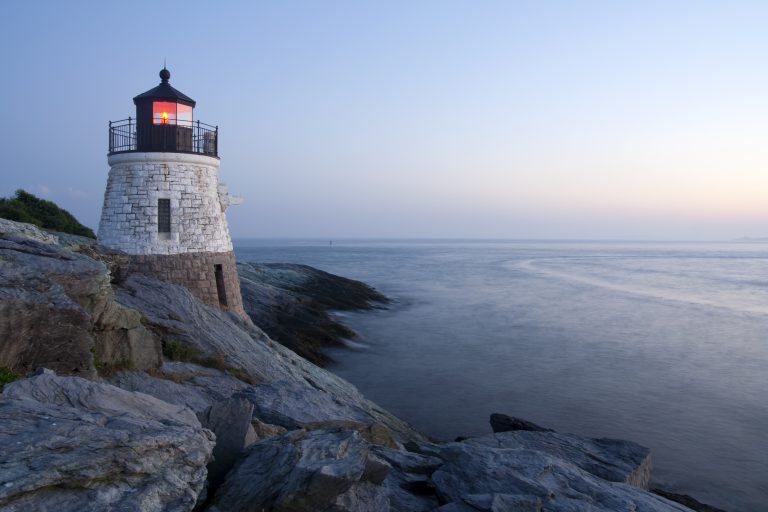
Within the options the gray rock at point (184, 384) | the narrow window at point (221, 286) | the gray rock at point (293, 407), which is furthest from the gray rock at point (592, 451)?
the narrow window at point (221, 286)

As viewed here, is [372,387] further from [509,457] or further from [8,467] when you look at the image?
[8,467]

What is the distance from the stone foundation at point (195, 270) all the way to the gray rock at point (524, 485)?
9925mm

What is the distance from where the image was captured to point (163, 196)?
14.7m

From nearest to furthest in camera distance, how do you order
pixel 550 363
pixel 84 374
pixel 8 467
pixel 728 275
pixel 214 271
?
pixel 8 467 → pixel 84 374 → pixel 214 271 → pixel 550 363 → pixel 728 275

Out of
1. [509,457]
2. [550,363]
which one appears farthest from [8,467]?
[550,363]

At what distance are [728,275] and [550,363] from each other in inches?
2353

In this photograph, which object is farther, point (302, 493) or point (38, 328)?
point (38, 328)

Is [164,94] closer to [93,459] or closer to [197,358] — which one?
[197,358]

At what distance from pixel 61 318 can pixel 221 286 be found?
318 inches

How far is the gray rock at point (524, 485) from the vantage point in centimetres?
590

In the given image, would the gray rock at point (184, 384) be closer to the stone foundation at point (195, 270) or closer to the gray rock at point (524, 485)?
the stone foundation at point (195, 270)

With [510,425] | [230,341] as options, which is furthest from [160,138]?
[510,425]

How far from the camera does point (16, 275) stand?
7707 mm

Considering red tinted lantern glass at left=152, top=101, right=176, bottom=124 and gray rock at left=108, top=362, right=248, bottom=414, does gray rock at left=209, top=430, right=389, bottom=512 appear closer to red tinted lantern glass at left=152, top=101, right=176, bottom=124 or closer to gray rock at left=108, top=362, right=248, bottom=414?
gray rock at left=108, top=362, right=248, bottom=414
